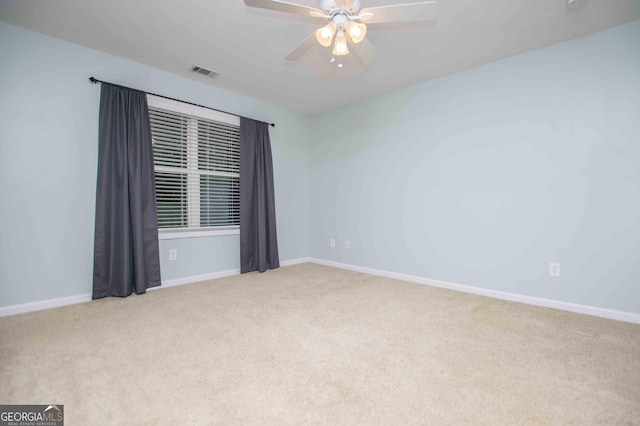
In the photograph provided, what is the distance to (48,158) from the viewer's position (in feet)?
8.13

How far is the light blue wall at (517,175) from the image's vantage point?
230cm

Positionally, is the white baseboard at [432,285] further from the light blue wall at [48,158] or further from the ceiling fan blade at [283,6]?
the ceiling fan blade at [283,6]

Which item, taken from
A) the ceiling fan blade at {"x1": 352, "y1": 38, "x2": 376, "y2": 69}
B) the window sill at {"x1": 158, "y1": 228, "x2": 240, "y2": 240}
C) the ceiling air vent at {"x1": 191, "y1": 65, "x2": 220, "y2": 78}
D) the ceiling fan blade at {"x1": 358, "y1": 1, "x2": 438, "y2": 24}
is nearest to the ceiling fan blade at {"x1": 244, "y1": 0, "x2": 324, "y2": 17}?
the ceiling fan blade at {"x1": 358, "y1": 1, "x2": 438, "y2": 24}

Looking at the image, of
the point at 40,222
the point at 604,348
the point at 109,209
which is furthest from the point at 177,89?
the point at 604,348

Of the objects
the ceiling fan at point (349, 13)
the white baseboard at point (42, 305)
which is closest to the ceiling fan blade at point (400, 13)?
the ceiling fan at point (349, 13)

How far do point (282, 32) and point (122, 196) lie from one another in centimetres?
218

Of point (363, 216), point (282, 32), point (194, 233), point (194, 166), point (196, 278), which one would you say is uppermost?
point (282, 32)

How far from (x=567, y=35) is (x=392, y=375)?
3126 millimetres

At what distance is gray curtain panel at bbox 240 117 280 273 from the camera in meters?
3.75

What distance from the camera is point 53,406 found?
1.25 meters

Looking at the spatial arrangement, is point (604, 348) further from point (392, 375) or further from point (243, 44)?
point (243, 44)

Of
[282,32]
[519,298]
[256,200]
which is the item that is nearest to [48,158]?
[256,200]

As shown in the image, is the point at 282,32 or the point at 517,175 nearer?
the point at 282,32

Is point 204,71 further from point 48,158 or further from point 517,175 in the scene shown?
point 517,175
